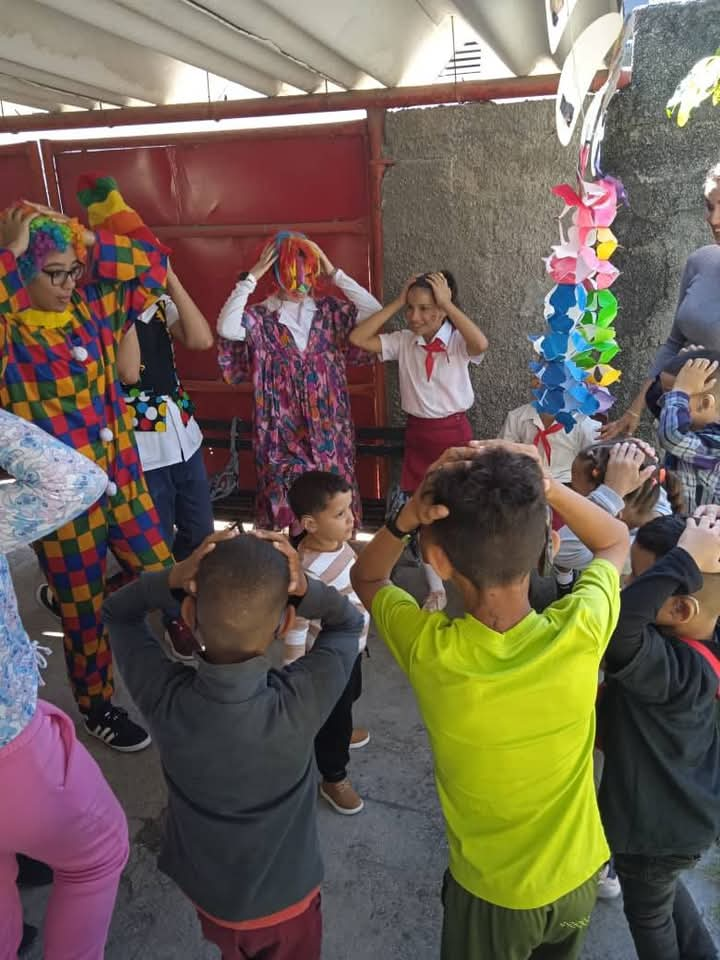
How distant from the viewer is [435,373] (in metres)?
3.37

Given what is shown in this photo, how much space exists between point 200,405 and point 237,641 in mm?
3560

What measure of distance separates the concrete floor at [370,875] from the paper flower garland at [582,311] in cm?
137

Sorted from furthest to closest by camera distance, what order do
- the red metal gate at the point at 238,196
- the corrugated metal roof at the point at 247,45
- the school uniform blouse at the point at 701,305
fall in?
the red metal gate at the point at 238,196 < the school uniform blouse at the point at 701,305 < the corrugated metal roof at the point at 247,45

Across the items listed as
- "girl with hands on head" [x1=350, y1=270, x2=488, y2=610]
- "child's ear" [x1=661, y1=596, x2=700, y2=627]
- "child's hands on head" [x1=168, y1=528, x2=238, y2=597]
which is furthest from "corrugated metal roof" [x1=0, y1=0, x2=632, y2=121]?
"child's hands on head" [x1=168, y1=528, x2=238, y2=597]

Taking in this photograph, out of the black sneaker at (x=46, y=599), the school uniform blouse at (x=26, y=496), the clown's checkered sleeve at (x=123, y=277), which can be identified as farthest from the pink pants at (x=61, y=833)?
the black sneaker at (x=46, y=599)

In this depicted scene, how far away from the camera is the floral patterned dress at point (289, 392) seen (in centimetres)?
332

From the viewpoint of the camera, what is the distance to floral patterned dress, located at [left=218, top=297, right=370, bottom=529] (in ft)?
10.9

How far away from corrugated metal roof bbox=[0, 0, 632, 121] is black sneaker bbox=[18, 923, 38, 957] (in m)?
2.75

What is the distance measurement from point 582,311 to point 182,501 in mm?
1826

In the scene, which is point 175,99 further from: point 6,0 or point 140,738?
point 140,738

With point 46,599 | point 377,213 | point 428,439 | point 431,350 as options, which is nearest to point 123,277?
point 431,350

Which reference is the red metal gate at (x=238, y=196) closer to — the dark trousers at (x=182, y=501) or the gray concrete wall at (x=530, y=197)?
the gray concrete wall at (x=530, y=197)

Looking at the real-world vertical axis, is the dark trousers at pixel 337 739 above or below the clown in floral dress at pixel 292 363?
below

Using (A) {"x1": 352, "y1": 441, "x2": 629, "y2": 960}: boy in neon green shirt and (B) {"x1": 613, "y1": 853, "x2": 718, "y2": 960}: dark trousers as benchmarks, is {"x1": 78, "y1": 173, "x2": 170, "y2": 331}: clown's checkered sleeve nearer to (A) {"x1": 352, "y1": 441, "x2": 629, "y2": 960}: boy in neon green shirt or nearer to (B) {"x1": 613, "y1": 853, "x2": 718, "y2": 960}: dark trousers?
(A) {"x1": 352, "y1": 441, "x2": 629, "y2": 960}: boy in neon green shirt
